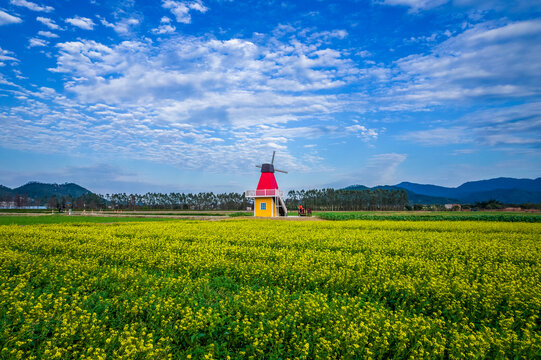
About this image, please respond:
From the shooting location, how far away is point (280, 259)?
34.8ft

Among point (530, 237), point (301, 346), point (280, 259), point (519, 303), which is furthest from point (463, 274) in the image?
point (530, 237)

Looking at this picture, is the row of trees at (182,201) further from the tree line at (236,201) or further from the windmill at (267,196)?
the windmill at (267,196)

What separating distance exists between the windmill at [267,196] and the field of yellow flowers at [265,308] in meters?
29.7

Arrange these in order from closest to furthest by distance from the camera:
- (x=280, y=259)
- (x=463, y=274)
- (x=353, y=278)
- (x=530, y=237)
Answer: (x=353, y=278)
(x=463, y=274)
(x=280, y=259)
(x=530, y=237)

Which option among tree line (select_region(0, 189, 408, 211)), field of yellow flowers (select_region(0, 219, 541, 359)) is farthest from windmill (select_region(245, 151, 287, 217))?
tree line (select_region(0, 189, 408, 211))

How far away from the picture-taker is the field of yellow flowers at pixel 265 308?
477 centimetres

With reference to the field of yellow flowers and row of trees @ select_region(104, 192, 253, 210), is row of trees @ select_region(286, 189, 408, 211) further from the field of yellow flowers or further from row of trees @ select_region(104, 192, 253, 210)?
the field of yellow flowers

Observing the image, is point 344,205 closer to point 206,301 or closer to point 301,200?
point 301,200

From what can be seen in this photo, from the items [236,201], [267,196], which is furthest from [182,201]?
[267,196]

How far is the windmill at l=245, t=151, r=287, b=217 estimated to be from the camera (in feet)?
138

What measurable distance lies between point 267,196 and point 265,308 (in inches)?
1405

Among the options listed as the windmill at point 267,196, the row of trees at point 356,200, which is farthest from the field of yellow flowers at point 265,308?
the row of trees at point 356,200

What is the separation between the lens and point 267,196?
41.7m

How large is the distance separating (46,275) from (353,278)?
8.72 metres
